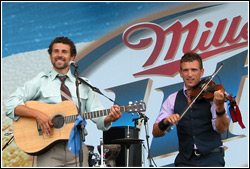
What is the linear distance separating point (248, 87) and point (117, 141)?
2175mm

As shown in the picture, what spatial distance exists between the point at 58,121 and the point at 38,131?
0.77 feet

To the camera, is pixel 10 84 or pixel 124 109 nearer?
pixel 124 109

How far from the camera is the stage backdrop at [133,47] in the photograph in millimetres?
6637

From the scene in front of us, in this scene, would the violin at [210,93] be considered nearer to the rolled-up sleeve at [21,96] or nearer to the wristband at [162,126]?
the wristband at [162,126]

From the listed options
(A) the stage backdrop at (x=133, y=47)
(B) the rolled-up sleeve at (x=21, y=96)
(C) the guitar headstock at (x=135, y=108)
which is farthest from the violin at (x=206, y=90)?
(A) the stage backdrop at (x=133, y=47)

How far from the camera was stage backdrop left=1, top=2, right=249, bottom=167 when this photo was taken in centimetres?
664

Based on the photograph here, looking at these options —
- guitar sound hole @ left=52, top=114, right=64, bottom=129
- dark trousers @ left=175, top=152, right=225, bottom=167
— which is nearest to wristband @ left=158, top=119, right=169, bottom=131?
dark trousers @ left=175, top=152, right=225, bottom=167

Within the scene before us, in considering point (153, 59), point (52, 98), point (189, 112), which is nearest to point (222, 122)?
point (189, 112)

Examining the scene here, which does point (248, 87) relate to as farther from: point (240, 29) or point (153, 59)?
point (153, 59)

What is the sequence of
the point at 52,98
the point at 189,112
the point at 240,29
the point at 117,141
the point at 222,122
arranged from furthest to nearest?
1. the point at 240,29
2. the point at 117,141
3. the point at 52,98
4. the point at 189,112
5. the point at 222,122

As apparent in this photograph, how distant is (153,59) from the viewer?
22.2ft

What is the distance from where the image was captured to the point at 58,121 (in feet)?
14.2

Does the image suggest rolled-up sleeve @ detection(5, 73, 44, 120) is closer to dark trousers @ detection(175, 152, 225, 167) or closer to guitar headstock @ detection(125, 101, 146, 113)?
guitar headstock @ detection(125, 101, 146, 113)

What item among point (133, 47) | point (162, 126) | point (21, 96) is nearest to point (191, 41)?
point (133, 47)
